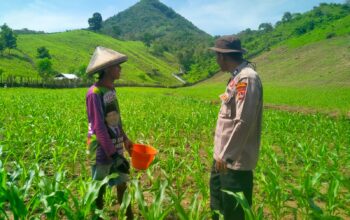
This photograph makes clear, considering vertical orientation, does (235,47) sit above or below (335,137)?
above

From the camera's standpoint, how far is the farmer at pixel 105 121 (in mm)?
3826

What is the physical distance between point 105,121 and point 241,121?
1511 millimetres

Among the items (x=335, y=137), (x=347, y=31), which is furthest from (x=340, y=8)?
(x=335, y=137)

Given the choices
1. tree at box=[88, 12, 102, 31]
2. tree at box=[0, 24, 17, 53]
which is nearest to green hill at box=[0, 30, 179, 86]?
tree at box=[0, 24, 17, 53]

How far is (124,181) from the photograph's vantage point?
13.5 ft

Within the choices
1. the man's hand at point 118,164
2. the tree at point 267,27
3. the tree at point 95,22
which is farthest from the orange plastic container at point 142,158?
the tree at point 95,22

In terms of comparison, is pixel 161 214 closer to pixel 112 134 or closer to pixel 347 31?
pixel 112 134

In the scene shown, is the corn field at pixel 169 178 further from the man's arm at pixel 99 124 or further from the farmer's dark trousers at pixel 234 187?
the man's arm at pixel 99 124

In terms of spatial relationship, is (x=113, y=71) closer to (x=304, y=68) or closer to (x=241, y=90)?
(x=241, y=90)

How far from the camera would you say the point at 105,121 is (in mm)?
3953

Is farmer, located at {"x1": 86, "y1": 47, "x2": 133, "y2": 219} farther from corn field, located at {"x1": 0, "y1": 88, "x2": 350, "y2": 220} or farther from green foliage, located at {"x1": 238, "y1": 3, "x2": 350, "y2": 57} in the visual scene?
green foliage, located at {"x1": 238, "y1": 3, "x2": 350, "y2": 57}

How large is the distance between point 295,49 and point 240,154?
6793cm

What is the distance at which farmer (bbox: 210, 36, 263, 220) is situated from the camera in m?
3.26

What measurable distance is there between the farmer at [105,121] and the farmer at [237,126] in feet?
3.69
